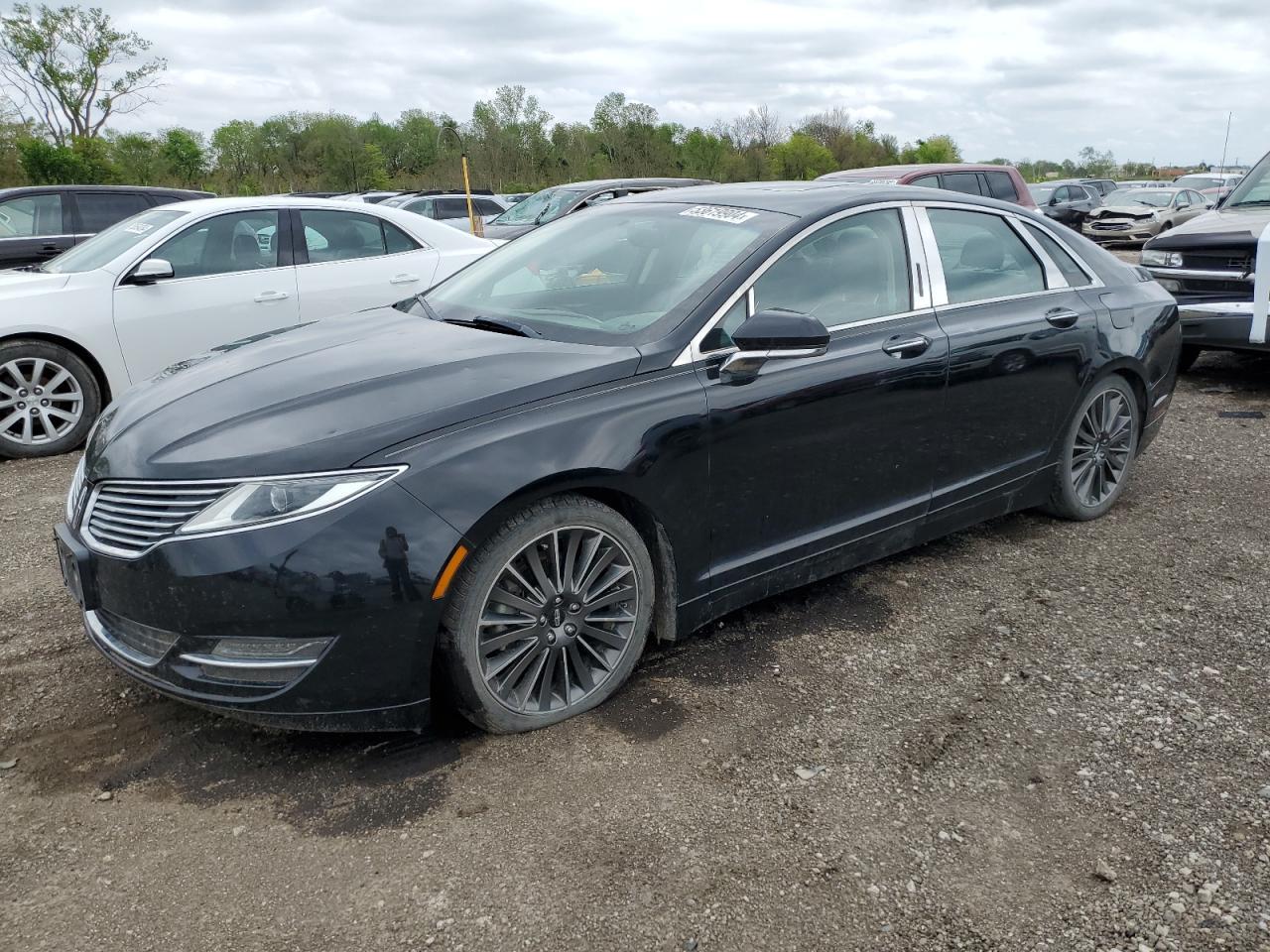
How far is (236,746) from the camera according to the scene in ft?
10.1

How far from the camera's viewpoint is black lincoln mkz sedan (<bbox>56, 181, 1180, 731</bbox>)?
2.73 metres

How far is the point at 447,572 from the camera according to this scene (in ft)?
9.11

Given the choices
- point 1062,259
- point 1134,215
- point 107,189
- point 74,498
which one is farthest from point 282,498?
point 1134,215

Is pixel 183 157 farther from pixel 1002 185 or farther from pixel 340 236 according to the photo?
pixel 340 236

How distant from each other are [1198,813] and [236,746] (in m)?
2.73

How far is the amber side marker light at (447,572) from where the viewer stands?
2.77 m

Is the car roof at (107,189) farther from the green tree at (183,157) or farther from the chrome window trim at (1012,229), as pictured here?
the green tree at (183,157)

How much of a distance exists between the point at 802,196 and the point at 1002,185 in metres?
9.33

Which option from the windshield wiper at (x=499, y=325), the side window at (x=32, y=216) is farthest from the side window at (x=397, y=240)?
the side window at (x=32, y=216)

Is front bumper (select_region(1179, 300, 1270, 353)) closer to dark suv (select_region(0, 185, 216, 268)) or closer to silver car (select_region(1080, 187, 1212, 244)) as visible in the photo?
dark suv (select_region(0, 185, 216, 268))

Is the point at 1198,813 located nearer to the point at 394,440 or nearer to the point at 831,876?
the point at 831,876

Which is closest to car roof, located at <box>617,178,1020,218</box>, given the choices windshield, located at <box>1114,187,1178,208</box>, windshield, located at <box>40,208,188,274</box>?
windshield, located at <box>40,208,188,274</box>

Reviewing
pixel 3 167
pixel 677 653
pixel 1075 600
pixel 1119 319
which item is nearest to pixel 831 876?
pixel 677 653

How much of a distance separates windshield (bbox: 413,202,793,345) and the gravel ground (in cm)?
122
